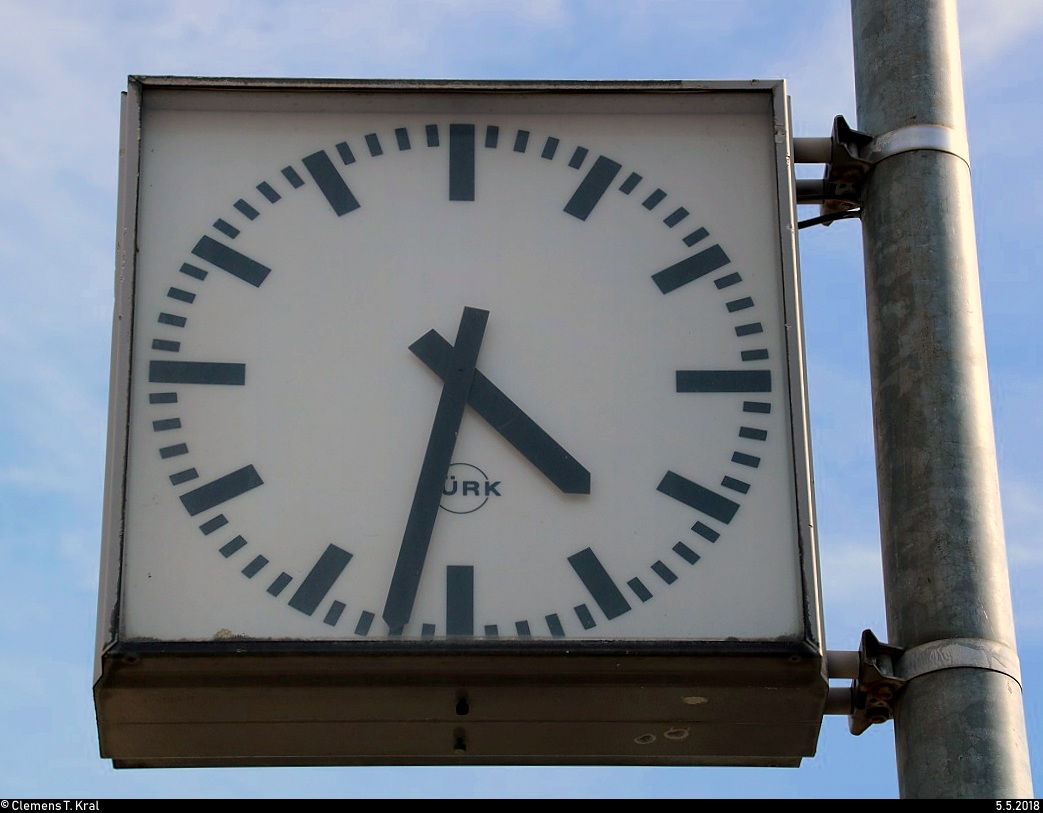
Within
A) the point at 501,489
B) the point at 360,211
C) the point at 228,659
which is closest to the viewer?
the point at 228,659

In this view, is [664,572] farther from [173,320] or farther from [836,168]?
[173,320]

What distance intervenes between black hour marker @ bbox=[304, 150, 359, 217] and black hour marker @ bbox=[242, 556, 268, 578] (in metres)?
1.02

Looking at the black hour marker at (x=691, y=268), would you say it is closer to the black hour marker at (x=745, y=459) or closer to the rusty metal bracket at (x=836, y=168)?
the rusty metal bracket at (x=836, y=168)

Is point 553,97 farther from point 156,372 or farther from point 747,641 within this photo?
point 747,641

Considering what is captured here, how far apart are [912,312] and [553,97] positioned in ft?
4.27

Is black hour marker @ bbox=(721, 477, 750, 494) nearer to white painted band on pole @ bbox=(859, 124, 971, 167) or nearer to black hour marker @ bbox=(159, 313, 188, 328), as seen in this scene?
white painted band on pole @ bbox=(859, 124, 971, 167)

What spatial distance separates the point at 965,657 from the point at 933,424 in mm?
532

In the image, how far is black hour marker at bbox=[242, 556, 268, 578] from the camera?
4.85 meters

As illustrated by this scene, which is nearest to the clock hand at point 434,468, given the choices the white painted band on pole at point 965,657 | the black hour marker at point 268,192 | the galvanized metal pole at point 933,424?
the black hour marker at point 268,192

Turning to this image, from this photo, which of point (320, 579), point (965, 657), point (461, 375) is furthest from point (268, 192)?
point (965, 657)

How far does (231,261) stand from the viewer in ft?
17.6

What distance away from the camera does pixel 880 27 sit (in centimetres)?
504

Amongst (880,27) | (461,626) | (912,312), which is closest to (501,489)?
(461,626)

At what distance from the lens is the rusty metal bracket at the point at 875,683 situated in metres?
4.40
